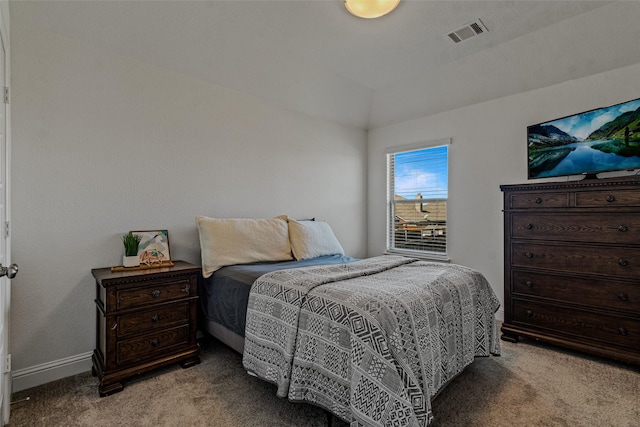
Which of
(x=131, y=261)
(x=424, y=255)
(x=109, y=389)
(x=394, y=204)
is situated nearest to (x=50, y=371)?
(x=109, y=389)

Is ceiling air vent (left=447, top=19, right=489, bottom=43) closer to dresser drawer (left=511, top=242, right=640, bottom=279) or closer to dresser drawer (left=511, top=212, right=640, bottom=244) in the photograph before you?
dresser drawer (left=511, top=212, right=640, bottom=244)

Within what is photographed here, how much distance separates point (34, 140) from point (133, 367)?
164cm

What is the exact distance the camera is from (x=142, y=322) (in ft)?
6.93

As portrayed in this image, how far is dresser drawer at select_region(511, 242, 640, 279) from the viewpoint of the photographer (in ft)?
7.50

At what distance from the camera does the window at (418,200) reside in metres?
3.87

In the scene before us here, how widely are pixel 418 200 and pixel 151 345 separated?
129 inches

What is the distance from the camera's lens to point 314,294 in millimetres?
1697

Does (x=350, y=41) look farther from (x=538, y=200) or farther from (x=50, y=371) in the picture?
(x=50, y=371)

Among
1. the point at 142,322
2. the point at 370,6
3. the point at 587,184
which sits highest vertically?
the point at 370,6

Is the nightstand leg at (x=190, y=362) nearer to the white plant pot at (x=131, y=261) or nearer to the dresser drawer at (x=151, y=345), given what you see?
the dresser drawer at (x=151, y=345)

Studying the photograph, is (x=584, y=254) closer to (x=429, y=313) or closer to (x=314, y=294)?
Result: (x=429, y=313)

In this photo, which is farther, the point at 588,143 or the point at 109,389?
the point at 588,143

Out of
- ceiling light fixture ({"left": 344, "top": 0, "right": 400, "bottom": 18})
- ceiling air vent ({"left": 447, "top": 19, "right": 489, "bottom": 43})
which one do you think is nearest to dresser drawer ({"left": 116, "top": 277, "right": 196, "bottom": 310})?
ceiling light fixture ({"left": 344, "top": 0, "right": 400, "bottom": 18})

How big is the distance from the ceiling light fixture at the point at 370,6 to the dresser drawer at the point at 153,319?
7.81ft
